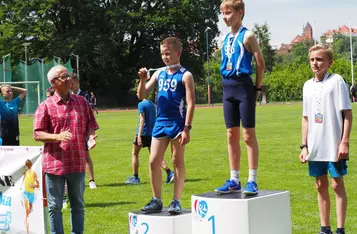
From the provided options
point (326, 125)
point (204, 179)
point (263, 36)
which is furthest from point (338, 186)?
point (263, 36)

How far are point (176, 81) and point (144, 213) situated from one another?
4.91 ft

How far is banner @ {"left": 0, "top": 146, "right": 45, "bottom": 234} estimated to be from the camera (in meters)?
7.76

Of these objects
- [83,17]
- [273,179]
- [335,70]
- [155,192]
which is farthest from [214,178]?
[335,70]

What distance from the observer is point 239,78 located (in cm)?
695

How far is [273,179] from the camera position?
12914 millimetres

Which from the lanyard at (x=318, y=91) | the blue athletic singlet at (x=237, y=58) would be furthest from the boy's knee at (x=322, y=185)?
the blue athletic singlet at (x=237, y=58)

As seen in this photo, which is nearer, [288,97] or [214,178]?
[214,178]

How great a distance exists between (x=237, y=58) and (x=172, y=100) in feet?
2.83

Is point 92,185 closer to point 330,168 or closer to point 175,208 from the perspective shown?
point 175,208

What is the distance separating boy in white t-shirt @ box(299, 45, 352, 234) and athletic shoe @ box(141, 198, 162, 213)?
1.68 m

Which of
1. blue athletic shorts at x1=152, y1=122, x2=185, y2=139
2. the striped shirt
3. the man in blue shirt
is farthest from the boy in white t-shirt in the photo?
the man in blue shirt

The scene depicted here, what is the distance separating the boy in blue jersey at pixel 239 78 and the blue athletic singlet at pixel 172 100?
487mm

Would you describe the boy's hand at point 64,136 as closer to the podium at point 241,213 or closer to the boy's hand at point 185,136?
the boy's hand at point 185,136

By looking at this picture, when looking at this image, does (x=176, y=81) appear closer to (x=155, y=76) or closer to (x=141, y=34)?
(x=155, y=76)
